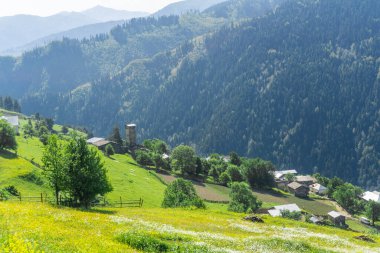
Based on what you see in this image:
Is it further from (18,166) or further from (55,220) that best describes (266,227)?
(18,166)

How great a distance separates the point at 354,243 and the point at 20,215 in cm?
3722

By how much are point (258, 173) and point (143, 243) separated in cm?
14515

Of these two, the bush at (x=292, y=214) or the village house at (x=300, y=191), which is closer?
the bush at (x=292, y=214)

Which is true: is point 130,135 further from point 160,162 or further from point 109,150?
point 160,162

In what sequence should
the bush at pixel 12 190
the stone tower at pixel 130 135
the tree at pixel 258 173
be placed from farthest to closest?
the stone tower at pixel 130 135 < the tree at pixel 258 173 < the bush at pixel 12 190

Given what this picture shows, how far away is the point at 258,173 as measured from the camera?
170m

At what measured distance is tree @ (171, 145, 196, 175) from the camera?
6348 inches

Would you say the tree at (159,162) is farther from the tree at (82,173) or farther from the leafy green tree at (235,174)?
the tree at (82,173)

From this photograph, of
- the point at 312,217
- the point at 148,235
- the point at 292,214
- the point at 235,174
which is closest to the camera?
the point at 148,235

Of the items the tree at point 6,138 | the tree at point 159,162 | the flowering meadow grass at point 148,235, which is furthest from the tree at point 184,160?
the flowering meadow grass at point 148,235

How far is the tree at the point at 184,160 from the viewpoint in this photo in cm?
16125

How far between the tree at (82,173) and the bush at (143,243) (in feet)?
84.8

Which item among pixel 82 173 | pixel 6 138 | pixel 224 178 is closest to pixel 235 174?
pixel 224 178

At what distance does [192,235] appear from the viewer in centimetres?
3712
